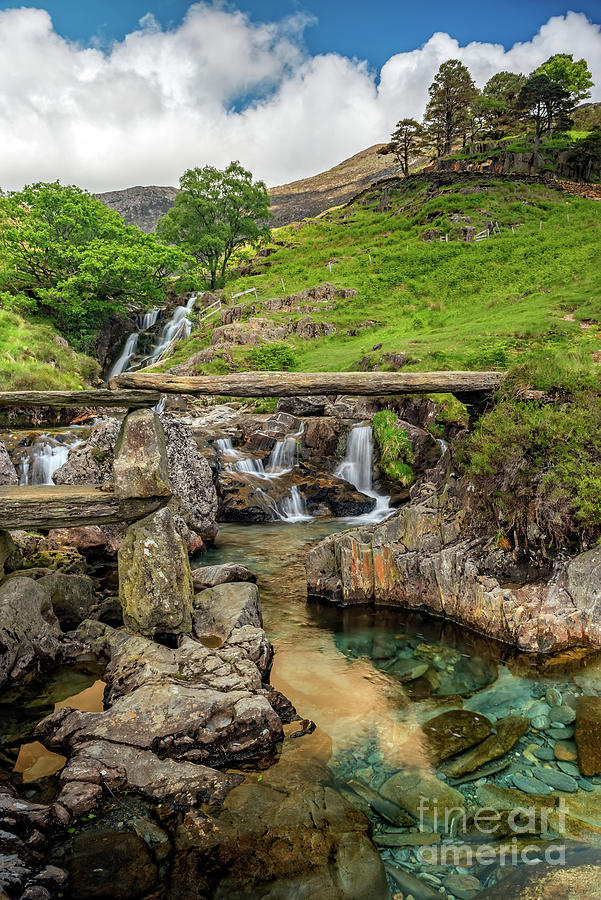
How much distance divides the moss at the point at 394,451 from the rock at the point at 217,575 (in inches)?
301

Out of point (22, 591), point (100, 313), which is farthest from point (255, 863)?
point (100, 313)

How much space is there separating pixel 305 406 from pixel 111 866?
56.7 feet

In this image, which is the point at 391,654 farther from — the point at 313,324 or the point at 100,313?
the point at 100,313

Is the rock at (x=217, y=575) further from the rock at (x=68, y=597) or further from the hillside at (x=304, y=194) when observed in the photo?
the hillside at (x=304, y=194)

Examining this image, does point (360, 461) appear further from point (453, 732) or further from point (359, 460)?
point (453, 732)

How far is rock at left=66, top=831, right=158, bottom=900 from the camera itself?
3.76 meters

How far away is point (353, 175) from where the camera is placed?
115m

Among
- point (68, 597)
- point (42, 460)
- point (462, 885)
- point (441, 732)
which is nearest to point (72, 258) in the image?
point (42, 460)

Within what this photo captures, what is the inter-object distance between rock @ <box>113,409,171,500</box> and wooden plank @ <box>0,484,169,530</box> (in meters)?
0.16

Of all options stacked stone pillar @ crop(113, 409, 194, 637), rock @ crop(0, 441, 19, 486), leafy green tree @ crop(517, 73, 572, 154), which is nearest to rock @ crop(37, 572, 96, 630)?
stacked stone pillar @ crop(113, 409, 194, 637)

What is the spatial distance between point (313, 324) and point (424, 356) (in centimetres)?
1234

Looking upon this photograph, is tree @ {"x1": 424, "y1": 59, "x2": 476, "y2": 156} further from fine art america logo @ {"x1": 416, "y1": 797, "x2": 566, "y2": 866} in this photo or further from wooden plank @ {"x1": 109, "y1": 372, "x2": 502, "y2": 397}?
fine art america logo @ {"x1": 416, "y1": 797, "x2": 566, "y2": 866}

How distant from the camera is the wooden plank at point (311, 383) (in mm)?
7852

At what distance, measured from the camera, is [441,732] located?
18.6 ft
